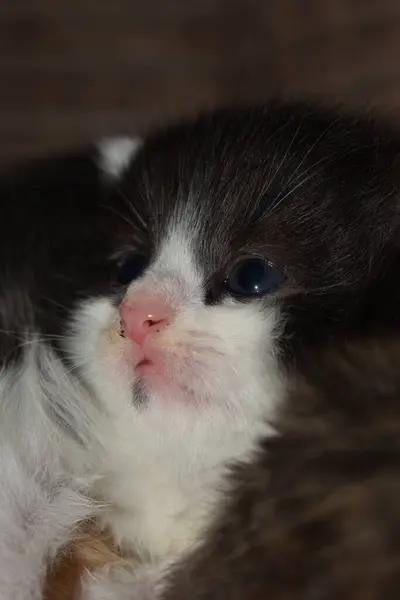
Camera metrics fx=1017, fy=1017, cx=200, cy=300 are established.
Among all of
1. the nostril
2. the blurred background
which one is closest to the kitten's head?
the nostril

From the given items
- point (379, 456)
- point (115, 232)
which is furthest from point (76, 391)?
point (379, 456)

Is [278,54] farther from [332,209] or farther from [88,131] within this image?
[332,209]

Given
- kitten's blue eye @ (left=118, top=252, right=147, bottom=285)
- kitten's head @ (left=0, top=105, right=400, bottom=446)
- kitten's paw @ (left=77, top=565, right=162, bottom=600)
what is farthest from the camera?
kitten's blue eye @ (left=118, top=252, right=147, bottom=285)

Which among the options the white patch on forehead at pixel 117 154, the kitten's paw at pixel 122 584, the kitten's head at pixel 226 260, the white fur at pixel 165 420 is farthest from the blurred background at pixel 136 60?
→ the kitten's paw at pixel 122 584

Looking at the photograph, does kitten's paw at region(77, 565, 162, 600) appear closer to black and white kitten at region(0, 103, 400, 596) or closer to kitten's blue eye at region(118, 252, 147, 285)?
black and white kitten at region(0, 103, 400, 596)

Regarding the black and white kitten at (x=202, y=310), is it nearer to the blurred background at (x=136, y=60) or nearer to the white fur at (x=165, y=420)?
the white fur at (x=165, y=420)

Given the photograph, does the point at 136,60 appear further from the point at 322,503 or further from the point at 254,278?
the point at 322,503
